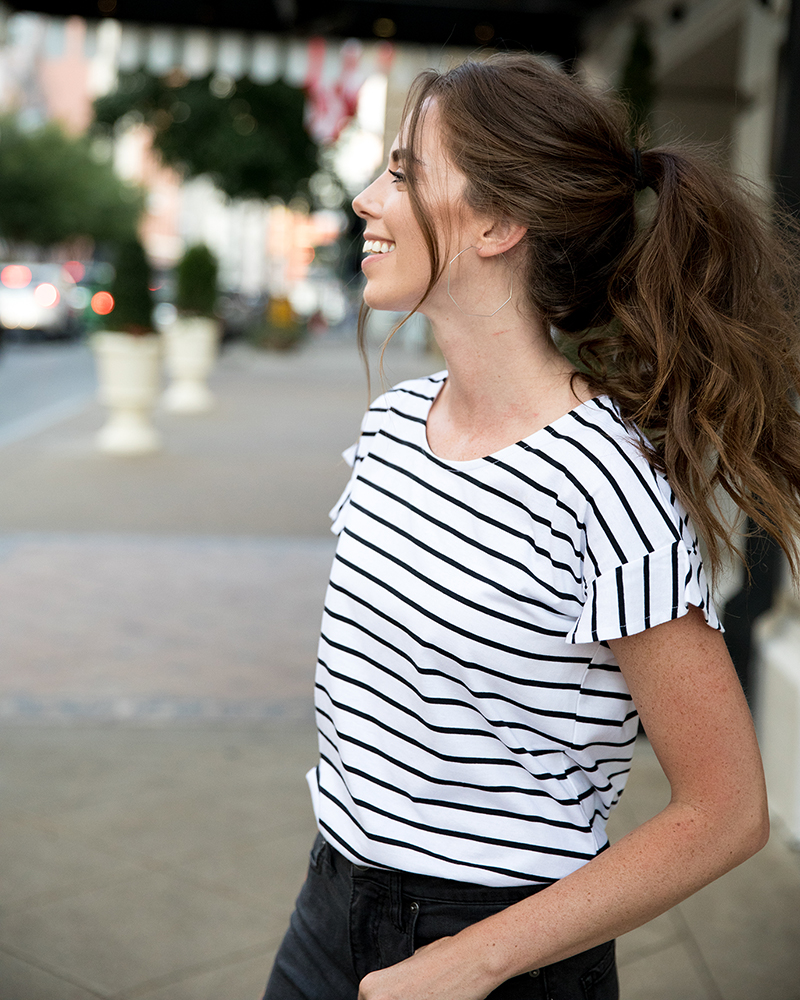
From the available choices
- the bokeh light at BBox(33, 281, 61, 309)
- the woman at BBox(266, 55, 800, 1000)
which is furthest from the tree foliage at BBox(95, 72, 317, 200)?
the woman at BBox(266, 55, 800, 1000)

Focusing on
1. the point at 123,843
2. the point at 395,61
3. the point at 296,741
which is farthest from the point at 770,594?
the point at 395,61

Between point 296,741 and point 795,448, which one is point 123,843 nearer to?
point 296,741

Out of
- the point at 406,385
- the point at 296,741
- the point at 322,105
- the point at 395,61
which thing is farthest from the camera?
the point at 322,105

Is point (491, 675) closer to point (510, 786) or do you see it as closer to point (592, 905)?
point (510, 786)

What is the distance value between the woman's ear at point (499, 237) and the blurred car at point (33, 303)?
Result: 84.4 ft

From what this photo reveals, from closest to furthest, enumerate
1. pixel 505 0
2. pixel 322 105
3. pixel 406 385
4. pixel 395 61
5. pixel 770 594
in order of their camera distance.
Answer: pixel 406 385 < pixel 770 594 < pixel 505 0 < pixel 395 61 < pixel 322 105

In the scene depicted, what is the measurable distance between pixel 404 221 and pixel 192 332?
15209 millimetres

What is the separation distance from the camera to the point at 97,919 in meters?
3.03

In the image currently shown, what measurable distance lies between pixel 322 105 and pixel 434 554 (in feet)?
56.8

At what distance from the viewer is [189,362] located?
16.1 metres

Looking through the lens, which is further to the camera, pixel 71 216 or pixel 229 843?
pixel 71 216

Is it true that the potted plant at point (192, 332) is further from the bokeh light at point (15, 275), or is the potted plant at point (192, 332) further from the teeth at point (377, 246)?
the teeth at point (377, 246)

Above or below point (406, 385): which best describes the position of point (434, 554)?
below

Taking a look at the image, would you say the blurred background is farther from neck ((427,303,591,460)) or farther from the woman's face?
neck ((427,303,591,460))
